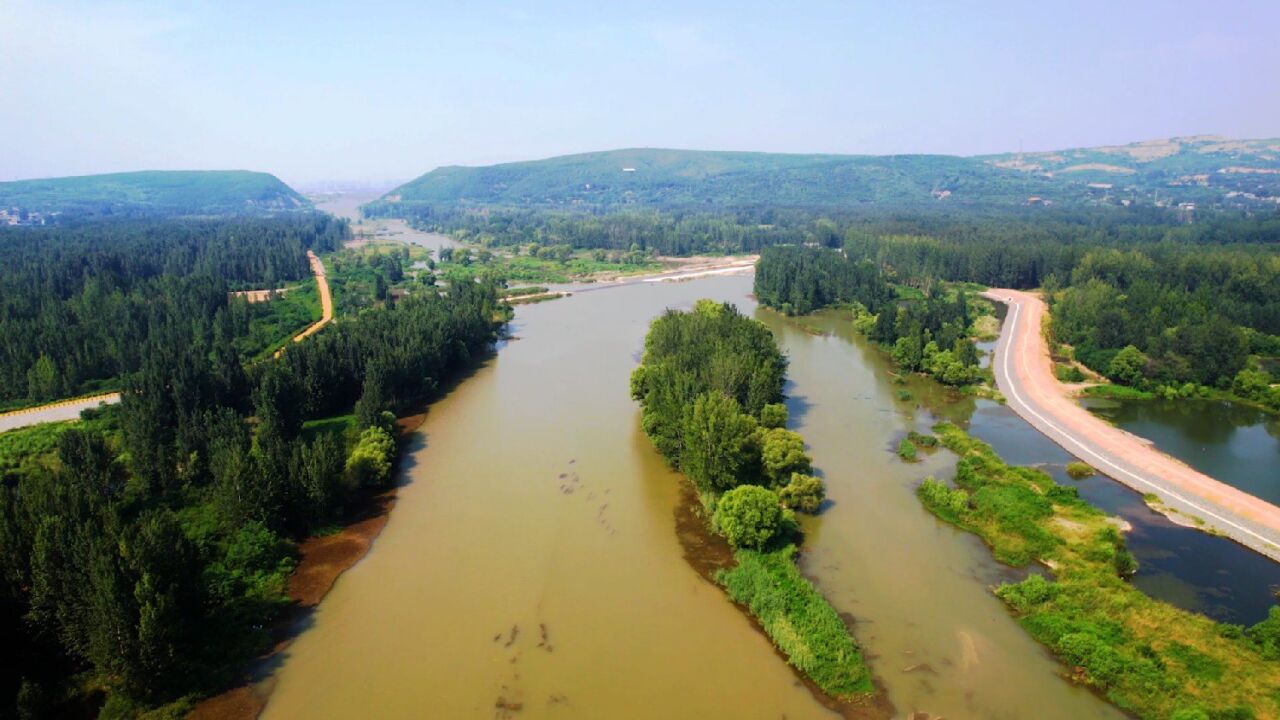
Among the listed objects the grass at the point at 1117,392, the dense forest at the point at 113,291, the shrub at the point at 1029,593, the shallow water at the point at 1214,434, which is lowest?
the shallow water at the point at 1214,434

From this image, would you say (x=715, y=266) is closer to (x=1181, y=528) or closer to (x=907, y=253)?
(x=907, y=253)

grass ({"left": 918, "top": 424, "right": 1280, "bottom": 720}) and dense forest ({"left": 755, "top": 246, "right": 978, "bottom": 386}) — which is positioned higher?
dense forest ({"left": 755, "top": 246, "right": 978, "bottom": 386})

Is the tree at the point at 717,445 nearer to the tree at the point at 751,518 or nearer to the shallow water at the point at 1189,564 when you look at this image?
the tree at the point at 751,518

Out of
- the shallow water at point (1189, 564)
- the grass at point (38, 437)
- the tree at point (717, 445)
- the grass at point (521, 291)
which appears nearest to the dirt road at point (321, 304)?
the grass at point (38, 437)

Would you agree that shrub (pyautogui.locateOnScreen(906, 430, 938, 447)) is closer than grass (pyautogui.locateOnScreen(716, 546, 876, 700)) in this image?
No

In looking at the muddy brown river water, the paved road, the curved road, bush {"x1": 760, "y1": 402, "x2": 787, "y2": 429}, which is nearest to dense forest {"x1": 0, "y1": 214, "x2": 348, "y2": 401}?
the paved road

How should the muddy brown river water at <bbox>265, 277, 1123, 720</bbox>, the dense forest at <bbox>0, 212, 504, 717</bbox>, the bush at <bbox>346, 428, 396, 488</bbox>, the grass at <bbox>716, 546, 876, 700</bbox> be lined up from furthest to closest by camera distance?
the bush at <bbox>346, 428, 396, 488</bbox>
the grass at <bbox>716, 546, 876, 700</bbox>
the muddy brown river water at <bbox>265, 277, 1123, 720</bbox>
the dense forest at <bbox>0, 212, 504, 717</bbox>

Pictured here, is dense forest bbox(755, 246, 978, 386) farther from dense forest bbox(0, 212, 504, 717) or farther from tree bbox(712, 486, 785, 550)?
dense forest bbox(0, 212, 504, 717)
